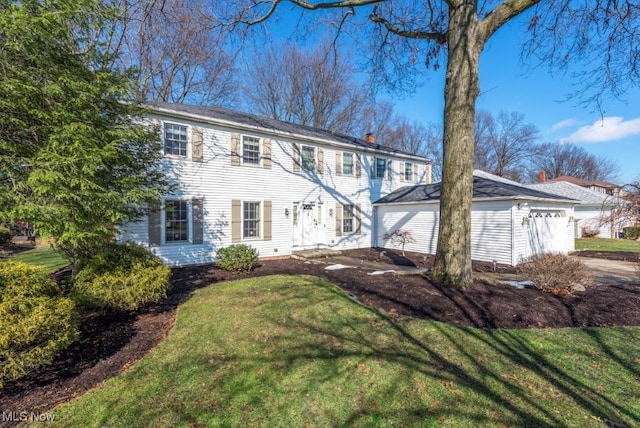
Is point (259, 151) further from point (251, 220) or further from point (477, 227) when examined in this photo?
point (477, 227)

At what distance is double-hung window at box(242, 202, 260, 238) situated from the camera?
37.1 ft

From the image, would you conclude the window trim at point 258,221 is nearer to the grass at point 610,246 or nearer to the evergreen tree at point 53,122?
the evergreen tree at point 53,122

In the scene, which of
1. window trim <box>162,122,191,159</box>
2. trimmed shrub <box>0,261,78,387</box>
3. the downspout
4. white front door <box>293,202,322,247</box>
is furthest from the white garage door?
trimmed shrub <box>0,261,78,387</box>

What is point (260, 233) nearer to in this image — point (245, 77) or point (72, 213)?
point (72, 213)

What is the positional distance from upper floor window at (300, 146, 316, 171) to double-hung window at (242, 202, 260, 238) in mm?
2827

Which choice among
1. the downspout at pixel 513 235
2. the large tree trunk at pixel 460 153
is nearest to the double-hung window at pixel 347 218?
the downspout at pixel 513 235

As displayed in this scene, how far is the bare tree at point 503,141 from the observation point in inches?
1362

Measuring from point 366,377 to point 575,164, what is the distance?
55928mm

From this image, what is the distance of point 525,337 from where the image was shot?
4211 mm

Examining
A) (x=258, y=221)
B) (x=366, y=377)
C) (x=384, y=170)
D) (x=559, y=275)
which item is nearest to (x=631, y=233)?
(x=384, y=170)

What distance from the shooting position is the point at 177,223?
9.84m

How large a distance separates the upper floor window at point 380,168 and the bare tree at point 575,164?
39979 mm
